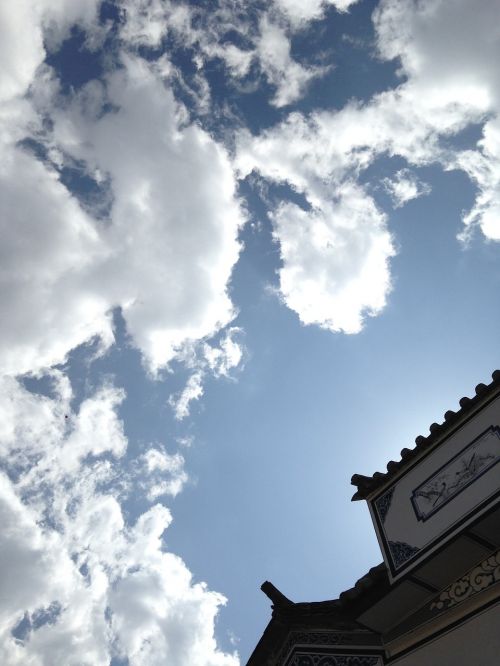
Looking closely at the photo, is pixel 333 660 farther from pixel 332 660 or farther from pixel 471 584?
pixel 471 584

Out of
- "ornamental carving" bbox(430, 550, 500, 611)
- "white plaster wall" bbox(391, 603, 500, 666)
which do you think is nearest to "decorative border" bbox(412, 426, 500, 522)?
"ornamental carving" bbox(430, 550, 500, 611)

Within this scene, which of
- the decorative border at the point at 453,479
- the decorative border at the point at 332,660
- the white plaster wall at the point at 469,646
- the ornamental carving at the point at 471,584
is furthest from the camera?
the decorative border at the point at 332,660

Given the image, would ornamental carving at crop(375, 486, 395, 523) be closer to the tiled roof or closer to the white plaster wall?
the tiled roof

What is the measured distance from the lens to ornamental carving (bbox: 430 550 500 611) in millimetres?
6613

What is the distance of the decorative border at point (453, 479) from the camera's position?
743 centimetres

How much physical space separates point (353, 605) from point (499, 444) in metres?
3.19

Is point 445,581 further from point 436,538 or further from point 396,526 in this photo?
point 396,526

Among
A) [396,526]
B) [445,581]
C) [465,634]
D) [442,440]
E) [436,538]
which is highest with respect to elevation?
[442,440]

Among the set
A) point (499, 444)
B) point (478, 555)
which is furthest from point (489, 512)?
point (499, 444)

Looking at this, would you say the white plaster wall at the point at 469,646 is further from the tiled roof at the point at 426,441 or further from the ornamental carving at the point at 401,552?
the tiled roof at the point at 426,441

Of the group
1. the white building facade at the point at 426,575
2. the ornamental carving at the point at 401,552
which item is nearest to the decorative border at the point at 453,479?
the white building facade at the point at 426,575

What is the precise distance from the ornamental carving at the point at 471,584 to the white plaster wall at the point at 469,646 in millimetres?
312

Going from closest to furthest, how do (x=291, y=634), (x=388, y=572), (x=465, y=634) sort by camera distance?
(x=465, y=634), (x=388, y=572), (x=291, y=634)

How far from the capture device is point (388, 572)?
7766 millimetres
